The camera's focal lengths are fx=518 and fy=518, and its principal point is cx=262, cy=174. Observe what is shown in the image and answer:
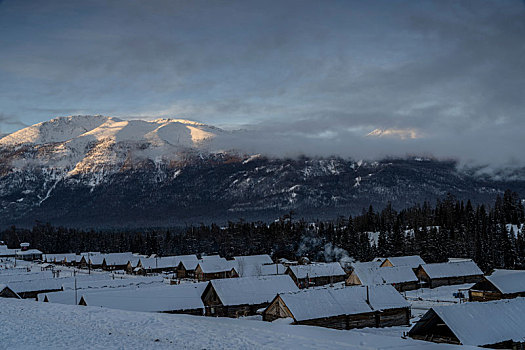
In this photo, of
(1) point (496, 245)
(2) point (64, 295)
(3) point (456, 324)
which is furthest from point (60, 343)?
(1) point (496, 245)

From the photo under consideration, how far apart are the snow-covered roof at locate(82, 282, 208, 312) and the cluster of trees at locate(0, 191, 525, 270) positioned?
218 ft

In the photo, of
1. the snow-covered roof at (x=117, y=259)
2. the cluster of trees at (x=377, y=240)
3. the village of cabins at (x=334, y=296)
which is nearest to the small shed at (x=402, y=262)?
the village of cabins at (x=334, y=296)

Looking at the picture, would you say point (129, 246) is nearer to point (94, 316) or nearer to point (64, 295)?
point (64, 295)

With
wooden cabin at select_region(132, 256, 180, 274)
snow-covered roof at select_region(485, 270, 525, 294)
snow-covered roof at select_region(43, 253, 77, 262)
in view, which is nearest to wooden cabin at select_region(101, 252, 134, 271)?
wooden cabin at select_region(132, 256, 180, 274)

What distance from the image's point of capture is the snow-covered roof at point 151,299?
161ft

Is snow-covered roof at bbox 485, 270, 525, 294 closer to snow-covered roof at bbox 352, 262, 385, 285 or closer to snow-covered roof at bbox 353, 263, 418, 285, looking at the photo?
snow-covered roof at bbox 352, 262, 385, 285

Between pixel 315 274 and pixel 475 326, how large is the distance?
56045 mm

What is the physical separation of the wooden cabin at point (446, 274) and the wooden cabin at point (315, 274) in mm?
13987

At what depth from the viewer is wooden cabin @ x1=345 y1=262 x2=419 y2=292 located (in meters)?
75.2

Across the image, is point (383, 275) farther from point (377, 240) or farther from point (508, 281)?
point (377, 240)

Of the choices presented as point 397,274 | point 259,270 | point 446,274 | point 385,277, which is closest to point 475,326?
point 385,277

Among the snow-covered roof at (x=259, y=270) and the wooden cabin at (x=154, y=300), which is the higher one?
the wooden cabin at (x=154, y=300)

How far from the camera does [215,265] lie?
102 m

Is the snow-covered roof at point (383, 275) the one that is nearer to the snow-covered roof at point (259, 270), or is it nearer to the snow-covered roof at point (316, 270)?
the snow-covered roof at point (316, 270)
